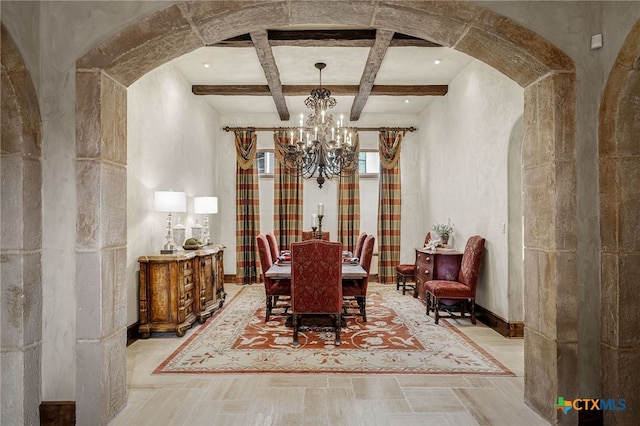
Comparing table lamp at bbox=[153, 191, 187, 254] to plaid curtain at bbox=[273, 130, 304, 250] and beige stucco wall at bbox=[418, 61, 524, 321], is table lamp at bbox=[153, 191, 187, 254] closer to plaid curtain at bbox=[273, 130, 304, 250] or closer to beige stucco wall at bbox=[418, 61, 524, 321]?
plaid curtain at bbox=[273, 130, 304, 250]

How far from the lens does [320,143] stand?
4766mm

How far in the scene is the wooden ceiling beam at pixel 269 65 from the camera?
4.01 metres

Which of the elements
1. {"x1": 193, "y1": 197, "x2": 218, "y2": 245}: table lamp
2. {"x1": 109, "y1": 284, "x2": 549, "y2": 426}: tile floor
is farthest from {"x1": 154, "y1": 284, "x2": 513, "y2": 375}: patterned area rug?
{"x1": 193, "y1": 197, "x2": 218, "y2": 245}: table lamp

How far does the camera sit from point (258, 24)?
8.04 feet

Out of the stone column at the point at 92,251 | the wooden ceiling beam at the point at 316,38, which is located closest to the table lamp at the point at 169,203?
the wooden ceiling beam at the point at 316,38

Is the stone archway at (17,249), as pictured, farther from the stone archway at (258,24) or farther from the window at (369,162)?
the window at (369,162)

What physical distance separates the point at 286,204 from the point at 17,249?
5470 mm

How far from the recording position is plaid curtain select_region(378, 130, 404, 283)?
24.3 ft

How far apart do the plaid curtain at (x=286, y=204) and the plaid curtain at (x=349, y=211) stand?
2.67ft

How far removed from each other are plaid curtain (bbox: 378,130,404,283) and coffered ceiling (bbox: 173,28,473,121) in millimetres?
751

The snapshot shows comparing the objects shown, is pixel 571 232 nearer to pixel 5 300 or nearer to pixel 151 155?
pixel 5 300

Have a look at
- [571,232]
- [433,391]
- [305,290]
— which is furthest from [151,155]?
[571,232]

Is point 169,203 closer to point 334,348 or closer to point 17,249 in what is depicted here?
point 17,249

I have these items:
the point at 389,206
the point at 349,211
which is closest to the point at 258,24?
the point at 349,211
